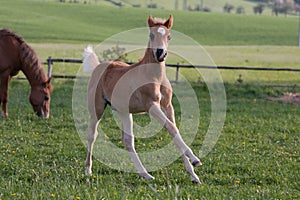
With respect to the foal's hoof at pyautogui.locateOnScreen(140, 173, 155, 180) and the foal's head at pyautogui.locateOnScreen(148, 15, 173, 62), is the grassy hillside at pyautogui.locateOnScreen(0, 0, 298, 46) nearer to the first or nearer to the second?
the foal's hoof at pyautogui.locateOnScreen(140, 173, 155, 180)

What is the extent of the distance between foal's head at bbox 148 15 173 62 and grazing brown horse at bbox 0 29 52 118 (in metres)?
8.06

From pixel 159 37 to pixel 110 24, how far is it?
51.3 m

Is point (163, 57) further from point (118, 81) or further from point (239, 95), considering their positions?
point (239, 95)

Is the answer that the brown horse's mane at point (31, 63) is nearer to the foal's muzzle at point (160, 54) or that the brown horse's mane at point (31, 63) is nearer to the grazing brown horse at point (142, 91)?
the grazing brown horse at point (142, 91)


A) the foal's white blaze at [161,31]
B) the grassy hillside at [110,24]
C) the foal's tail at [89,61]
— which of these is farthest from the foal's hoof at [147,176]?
the grassy hillside at [110,24]

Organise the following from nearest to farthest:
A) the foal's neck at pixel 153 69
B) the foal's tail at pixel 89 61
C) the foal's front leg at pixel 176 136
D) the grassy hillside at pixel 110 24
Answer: the foal's front leg at pixel 176 136, the foal's neck at pixel 153 69, the foal's tail at pixel 89 61, the grassy hillside at pixel 110 24

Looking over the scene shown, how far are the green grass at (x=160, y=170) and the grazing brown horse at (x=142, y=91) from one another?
1.44ft

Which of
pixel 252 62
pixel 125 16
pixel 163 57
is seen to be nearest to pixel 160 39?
pixel 163 57

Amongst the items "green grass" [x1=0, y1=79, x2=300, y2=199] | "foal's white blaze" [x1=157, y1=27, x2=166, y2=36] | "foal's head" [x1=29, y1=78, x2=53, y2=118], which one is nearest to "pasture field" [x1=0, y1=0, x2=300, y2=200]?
"green grass" [x1=0, y1=79, x2=300, y2=199]

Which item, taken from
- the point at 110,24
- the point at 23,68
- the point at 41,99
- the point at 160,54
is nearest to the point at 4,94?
the point at 23,68

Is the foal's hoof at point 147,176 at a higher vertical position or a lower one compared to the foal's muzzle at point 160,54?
lower

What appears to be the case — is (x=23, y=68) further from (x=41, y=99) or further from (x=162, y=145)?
(x=162, y=145)

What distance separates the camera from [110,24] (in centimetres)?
5844

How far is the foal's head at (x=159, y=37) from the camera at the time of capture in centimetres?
768
